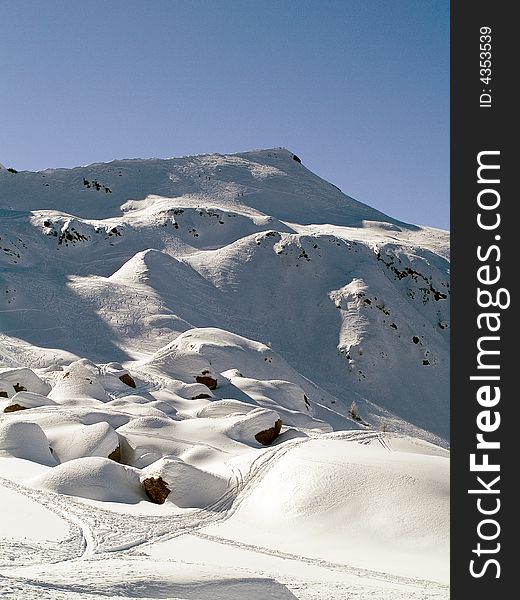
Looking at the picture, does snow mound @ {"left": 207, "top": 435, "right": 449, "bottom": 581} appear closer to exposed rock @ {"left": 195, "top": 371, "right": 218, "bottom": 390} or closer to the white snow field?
the white snow field

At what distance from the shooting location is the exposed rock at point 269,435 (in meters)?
12.5

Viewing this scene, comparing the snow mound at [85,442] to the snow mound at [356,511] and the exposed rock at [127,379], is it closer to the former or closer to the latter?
the snow mound at [356,511]

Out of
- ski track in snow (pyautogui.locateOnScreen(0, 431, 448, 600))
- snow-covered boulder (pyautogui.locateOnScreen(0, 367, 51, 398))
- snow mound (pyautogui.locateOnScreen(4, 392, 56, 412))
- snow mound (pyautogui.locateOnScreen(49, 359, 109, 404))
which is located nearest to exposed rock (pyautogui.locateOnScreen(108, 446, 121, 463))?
ski track in snow (pyautogui.locateOnScreen(0, 431, 448, 600))

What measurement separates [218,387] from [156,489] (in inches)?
350

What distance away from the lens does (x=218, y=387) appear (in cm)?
1808

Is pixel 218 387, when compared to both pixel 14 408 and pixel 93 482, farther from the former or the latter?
pixel 93 482

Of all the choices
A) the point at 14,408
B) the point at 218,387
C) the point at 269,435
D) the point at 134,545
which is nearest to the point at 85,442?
the point at 14,408

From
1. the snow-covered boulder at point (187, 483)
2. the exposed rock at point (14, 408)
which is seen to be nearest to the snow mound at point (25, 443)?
the snow-covered boulder at point (187, 483)

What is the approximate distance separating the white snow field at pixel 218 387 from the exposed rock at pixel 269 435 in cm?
4

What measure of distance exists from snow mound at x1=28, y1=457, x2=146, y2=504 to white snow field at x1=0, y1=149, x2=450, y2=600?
32mm

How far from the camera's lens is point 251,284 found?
1146 inches

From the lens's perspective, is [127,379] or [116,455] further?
[127,379]

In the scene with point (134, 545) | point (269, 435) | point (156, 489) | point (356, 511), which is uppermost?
point (269, 435)

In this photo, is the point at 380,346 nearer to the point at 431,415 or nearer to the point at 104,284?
the point at 431,415
